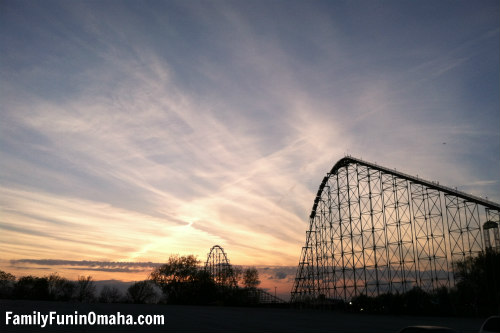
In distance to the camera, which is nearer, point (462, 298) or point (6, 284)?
point (462, 298)

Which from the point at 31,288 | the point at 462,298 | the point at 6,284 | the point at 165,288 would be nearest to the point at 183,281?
the point at 165,288

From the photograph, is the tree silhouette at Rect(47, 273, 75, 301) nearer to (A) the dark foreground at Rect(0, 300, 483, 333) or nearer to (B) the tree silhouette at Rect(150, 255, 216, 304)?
(B) the tree silhouette at Rect(150, 255, 216, 304)

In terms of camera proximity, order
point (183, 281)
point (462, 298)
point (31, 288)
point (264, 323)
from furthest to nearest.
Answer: point (31, 288)
point (183, 281)
point (462, 298)
point (264, 323)

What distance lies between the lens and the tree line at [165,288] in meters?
67.8

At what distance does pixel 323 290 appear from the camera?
4109 cm

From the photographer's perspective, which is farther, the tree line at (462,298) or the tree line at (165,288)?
the tree line at (165,288)

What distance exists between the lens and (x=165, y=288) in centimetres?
7188

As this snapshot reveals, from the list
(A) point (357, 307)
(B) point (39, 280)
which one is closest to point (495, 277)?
(A) point (357, 307)

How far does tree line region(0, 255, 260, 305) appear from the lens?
67750 mm

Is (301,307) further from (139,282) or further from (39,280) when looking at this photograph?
(39,280)

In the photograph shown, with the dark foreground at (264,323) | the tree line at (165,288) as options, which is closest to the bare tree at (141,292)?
the tree line at (165,288)

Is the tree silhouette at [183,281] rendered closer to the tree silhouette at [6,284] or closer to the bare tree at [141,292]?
the bare tree at [141,292]

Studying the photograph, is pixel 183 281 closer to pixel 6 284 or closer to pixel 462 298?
pixel 6 284

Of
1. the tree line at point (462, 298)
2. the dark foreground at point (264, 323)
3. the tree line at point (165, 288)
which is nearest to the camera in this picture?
the dark foreground at point (264, 323)
